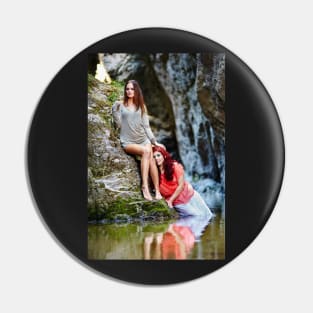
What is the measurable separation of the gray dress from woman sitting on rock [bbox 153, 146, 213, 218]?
0.08 meters

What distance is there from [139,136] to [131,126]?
6cm

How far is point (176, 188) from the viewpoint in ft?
12.4

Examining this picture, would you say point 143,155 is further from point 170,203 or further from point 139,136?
point 170,203

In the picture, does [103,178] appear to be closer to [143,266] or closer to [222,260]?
[143,266]

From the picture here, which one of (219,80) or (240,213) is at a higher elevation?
(219,80)

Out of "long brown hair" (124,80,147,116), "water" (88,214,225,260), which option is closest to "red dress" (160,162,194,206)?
"water" (88,214,225,260)

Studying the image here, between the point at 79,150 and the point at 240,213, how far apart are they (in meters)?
0.85

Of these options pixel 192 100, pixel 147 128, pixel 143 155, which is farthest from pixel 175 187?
pixel 192 100

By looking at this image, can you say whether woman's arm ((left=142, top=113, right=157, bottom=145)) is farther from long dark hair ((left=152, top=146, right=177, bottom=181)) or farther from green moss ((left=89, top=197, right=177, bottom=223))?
green moss ((left=89, top=197, right=177, bottom=223))

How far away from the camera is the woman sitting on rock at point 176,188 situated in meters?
3.78

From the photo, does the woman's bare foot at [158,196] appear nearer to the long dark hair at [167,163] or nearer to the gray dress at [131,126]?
the long dark hair at [167,163]

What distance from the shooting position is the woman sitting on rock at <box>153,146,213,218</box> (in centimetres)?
378

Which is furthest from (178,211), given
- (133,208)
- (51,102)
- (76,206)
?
(51,102)

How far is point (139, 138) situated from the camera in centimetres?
381
